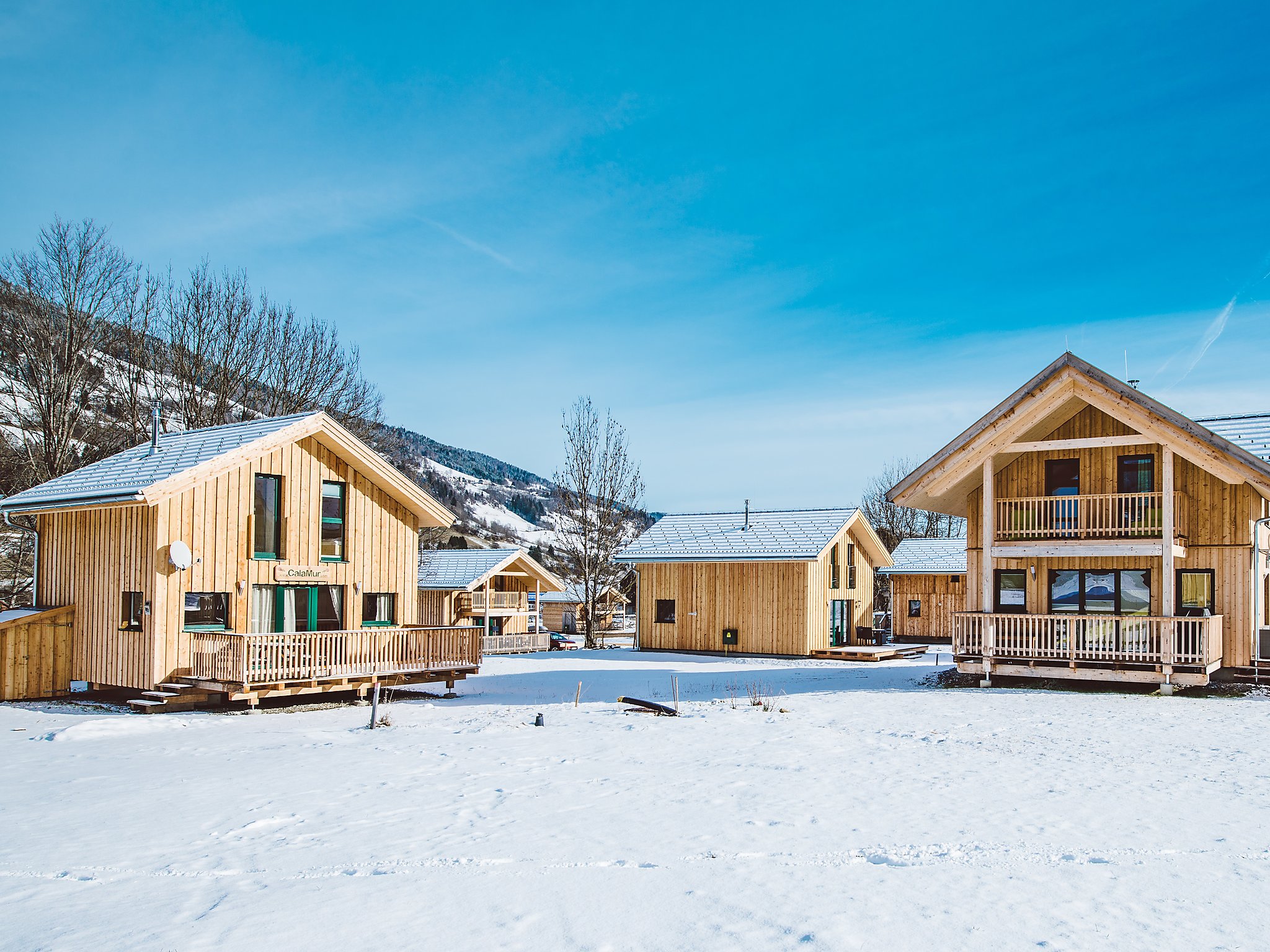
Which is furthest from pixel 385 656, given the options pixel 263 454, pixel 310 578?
pixel 263 454

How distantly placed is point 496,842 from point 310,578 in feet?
44.4

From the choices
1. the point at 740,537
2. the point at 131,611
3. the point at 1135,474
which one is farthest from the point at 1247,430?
the point at 131,611

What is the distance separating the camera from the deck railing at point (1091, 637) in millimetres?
19328

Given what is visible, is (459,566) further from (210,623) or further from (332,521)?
(210,623)

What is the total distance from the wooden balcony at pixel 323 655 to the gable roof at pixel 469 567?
23.4m

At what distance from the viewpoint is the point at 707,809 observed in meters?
9.38

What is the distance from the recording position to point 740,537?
35250mm

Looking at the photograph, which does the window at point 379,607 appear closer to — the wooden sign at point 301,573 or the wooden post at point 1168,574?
the wooden sign at point 301,573

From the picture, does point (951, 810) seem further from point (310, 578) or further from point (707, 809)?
point (310, 578)

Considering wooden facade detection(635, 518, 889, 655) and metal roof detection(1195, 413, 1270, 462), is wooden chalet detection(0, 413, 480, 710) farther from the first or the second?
metal roof detection(1195, 413, 1270, 462)

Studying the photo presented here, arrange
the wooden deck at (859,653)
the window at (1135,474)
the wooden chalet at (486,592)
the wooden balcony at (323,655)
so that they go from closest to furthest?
the wooden balcony at (323,655)
the window at (1135,474)
the wooden deck at (859,653)
the wooden chalet at (486,592)

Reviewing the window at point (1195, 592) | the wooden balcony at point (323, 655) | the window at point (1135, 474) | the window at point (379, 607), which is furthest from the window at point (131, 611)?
the window at point (1195, 592)

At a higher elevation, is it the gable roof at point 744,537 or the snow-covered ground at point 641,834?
the gable roof at point 744,537

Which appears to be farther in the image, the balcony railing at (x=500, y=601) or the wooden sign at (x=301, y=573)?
the balcony railing at (x=500, y=601)
